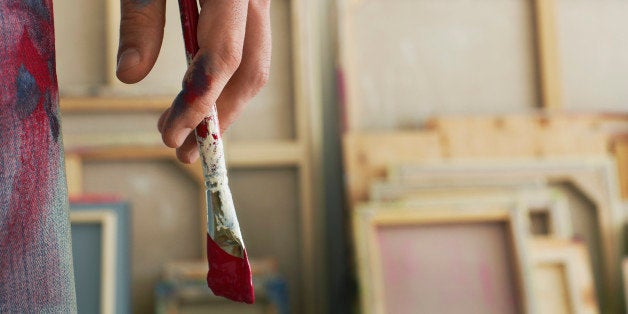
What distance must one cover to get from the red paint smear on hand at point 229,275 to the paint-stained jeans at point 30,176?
0.12m

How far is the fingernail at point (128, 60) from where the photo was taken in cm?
53

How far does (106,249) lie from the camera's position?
2.08 meters

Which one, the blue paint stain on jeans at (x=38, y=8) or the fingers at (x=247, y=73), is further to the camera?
the fingers at (x=247, y=73)

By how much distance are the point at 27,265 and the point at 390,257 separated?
1.75m

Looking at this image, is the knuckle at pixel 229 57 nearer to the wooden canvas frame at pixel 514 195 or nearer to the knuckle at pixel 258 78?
the knuckle at pixel 258 78

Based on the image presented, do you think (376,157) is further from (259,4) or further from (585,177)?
(259,4)

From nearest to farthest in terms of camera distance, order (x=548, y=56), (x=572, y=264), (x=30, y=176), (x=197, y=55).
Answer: (x=30, y=176) < (x=197, y=55) < (x=572, y=264) < (x=548, y=56)

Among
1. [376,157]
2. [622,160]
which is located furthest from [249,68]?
[622,160]

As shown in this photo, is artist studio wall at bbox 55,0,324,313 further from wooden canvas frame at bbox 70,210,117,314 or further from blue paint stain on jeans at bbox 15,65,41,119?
blue paint stain on jeans at bbox 15,65,41,119

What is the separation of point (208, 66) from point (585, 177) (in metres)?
2.23

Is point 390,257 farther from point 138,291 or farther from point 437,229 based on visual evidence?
point 138,291

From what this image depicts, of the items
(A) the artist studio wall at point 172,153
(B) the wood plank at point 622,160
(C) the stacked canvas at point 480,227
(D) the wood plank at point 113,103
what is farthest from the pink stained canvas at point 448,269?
(D) the wood plank at point 113,103

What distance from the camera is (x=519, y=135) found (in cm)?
244

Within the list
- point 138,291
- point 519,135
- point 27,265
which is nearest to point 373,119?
point 519,135
